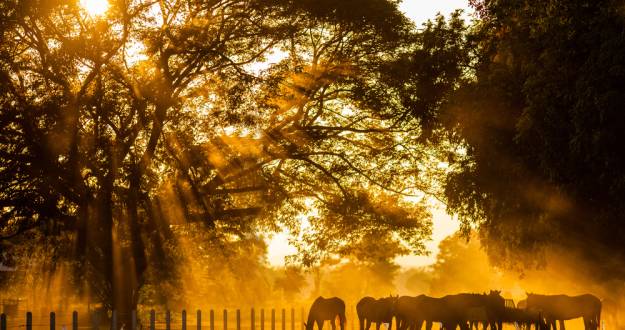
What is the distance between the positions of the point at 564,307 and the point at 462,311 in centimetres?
479

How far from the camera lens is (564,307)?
31.3m

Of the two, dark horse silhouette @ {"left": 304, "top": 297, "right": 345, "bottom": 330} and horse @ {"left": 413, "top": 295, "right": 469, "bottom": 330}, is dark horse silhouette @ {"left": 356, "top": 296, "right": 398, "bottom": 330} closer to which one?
dark horse silhouette @ {"left": 304, "top": 297, "right": 345, "bottom": 330}

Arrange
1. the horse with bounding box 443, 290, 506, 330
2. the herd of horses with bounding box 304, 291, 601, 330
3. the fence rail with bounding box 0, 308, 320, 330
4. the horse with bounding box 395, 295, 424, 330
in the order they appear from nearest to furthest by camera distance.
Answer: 1. the horse with bounding box 443, 290, 506, 330
2. the herd of horses with bounding box 304, 291, 601, 330
3. the fence rail with bounding box 0, 308, 320, 330
4. the horse with bounding box 395, 295, 424, 330

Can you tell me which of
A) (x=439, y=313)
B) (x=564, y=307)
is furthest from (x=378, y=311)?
(x=564, y=307)

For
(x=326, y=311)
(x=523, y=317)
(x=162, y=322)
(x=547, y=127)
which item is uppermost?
(x=547, y=127)

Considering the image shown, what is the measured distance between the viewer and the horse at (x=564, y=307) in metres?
31.3

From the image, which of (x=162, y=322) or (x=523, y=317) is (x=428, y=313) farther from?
(x=162, y=322)

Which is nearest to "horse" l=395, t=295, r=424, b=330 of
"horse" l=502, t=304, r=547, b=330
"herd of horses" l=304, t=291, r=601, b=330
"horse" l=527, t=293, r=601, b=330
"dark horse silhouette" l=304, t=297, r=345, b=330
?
"herd of horses" l=304, t=291, r=601, b=330

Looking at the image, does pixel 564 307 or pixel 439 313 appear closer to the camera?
pixel 439 313

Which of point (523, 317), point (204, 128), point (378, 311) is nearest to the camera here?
point (204, 128)

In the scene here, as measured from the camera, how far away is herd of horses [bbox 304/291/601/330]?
29359mm

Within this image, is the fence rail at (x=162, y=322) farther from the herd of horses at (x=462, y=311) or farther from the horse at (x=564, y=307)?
the horse at (x=564, y=307)

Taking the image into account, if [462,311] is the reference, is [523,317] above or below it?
below

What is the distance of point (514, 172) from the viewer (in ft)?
70.4
